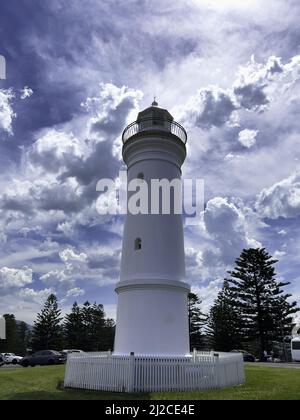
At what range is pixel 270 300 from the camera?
45.9 m

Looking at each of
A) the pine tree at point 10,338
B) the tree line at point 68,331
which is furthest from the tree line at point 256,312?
the pine tree at point 10,338

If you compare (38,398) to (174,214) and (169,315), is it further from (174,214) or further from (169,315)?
(174,214)

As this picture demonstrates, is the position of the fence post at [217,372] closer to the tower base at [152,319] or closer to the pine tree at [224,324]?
the tower base at [152,319]

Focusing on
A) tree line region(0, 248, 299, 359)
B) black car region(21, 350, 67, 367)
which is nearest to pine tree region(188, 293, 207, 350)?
tree line region(0, 248, 299, 359)

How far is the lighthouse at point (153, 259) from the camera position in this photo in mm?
14320

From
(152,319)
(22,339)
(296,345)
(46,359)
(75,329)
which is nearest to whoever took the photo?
(152,319)

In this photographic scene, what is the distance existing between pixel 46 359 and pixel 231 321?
25.9m

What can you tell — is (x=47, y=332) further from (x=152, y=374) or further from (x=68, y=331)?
(x=152, y=374)

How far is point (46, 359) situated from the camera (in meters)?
29.1

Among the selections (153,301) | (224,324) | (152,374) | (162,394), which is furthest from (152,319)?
(224,324)

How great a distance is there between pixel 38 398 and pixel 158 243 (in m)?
6.88

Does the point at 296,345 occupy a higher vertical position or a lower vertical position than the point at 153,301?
lower

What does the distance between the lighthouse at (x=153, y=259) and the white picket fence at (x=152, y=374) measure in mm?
1064

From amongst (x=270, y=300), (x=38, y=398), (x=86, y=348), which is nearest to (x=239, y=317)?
(x=270, y=300)
